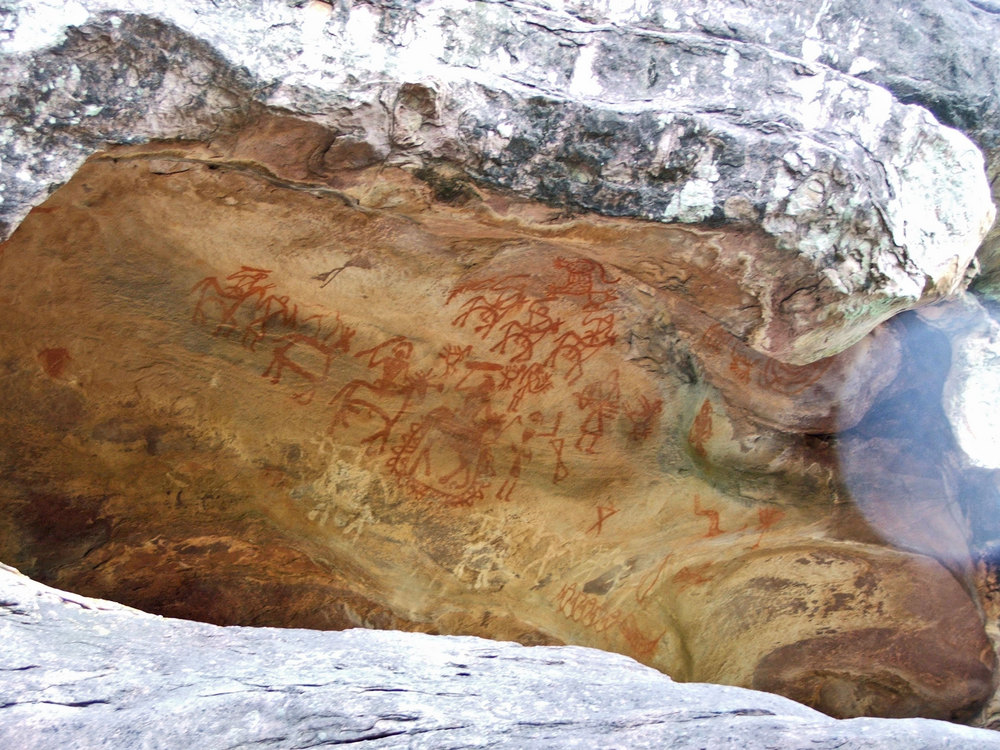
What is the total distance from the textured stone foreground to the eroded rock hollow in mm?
979

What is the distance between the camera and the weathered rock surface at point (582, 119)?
1950 millimetres

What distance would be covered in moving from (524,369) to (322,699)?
68.5 inches

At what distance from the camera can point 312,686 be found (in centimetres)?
159

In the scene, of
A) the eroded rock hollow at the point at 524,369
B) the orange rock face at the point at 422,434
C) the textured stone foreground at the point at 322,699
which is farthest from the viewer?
Result: the orange rock face at the point at 422,434

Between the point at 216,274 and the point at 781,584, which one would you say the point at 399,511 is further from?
the point at 781,584

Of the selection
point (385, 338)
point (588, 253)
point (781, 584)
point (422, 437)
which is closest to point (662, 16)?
point (588, 253)

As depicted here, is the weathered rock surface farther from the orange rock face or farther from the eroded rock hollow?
the orange rock face

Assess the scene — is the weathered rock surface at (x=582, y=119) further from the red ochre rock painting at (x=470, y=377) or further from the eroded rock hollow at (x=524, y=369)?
the red ochre rock painting at (x=470, y=377)

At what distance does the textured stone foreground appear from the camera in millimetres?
1462

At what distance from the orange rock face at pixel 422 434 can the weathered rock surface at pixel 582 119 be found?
22 cm

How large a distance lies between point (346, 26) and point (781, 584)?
2532 millimetres

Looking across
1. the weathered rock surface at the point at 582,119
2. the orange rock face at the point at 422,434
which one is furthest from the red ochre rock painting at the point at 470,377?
the weathered rock surface at the point at 582,119

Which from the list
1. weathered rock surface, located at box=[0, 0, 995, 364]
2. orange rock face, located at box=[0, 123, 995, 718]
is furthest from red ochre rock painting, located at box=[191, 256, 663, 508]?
weathered rock surface, located at box=[0, 0, 995, 364]

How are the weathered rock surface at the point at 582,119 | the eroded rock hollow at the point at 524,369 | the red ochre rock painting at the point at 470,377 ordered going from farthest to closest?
1. the red ochre rock painting at the point at 470,377
2. the eroded rock hollow at the point at 524,369
3. the weathered rock surface at the point at 582,119
